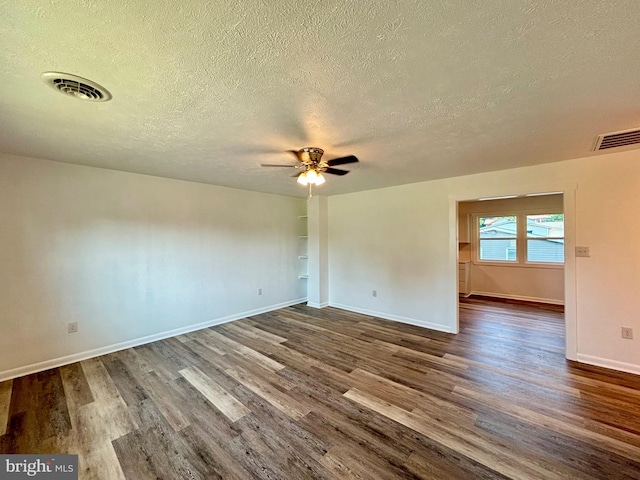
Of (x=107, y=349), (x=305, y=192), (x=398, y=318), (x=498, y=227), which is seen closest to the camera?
(x=107, y=349)

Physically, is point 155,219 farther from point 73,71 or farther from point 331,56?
point 331,56

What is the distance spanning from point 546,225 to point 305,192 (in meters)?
5.44

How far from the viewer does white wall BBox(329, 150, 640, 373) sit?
2.83 metres

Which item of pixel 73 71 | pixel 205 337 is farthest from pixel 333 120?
pixel 205 337

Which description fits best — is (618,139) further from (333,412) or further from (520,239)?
(520,239)

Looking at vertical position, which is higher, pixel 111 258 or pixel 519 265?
pixel 111 258

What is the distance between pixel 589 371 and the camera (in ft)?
9.31

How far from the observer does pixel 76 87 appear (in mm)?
1563

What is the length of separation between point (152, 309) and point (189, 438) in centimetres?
244

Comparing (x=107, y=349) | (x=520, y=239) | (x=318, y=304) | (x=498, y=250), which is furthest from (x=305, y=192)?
(x=520, y=239)

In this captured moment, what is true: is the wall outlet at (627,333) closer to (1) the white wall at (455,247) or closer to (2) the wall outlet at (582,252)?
(1) the white wall at (455,247)

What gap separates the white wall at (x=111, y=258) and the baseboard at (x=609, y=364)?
4.77 m

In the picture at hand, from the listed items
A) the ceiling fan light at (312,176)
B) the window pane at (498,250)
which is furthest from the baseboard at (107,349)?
the window pane at (498,250)

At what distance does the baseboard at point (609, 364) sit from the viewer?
2.80 metres
